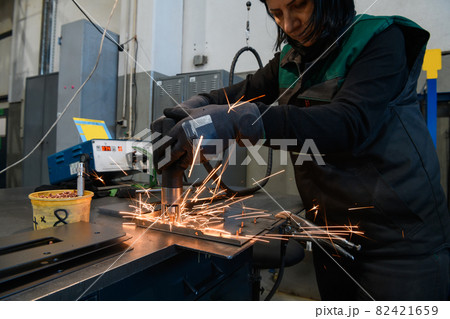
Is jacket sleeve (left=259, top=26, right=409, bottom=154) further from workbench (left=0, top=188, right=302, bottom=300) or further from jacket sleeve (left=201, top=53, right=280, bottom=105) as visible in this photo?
jacket sleeve (left=201, top=53, right=280, bottom=105)

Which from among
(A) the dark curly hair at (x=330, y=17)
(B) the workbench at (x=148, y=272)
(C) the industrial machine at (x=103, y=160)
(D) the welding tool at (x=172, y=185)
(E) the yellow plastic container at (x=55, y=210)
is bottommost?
(B) the workbench at (x=148, y=272)

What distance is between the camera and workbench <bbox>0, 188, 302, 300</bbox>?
1.67 feet

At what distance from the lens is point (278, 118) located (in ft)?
2.40

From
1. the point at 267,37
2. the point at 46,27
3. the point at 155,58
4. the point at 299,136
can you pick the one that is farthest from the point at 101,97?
the point at 299,136

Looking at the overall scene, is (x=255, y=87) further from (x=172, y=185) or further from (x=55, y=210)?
(x=55, y=210)

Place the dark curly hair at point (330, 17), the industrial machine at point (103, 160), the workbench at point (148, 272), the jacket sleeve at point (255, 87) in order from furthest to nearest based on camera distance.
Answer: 1. the industrial machine at point (103, 160)
2. the jacket sleeve at point (255, 87)
3. the dark curly hair at point (330, 17)
4. the workbench at point (148, 272)

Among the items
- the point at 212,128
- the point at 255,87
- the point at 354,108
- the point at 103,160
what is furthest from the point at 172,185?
the point at 103,160

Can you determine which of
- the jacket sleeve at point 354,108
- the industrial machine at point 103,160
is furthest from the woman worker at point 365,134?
the industrial machine at point 103,160

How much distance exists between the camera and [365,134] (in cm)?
77

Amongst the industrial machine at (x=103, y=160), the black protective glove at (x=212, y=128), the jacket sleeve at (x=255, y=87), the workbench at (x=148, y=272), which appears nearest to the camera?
the workbench at (x=148, y=272)

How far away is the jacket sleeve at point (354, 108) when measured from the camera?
28.6 inches

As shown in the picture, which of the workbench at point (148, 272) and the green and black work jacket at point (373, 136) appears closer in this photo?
the workbench at point (148, 272)

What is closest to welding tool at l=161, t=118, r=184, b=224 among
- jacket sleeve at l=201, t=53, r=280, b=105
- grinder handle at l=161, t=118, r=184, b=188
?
grinder handle at l=161, t=118, r=184, b=188

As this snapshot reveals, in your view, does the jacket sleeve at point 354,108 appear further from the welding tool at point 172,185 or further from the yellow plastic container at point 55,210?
the yellow plastic container at point 55,210
